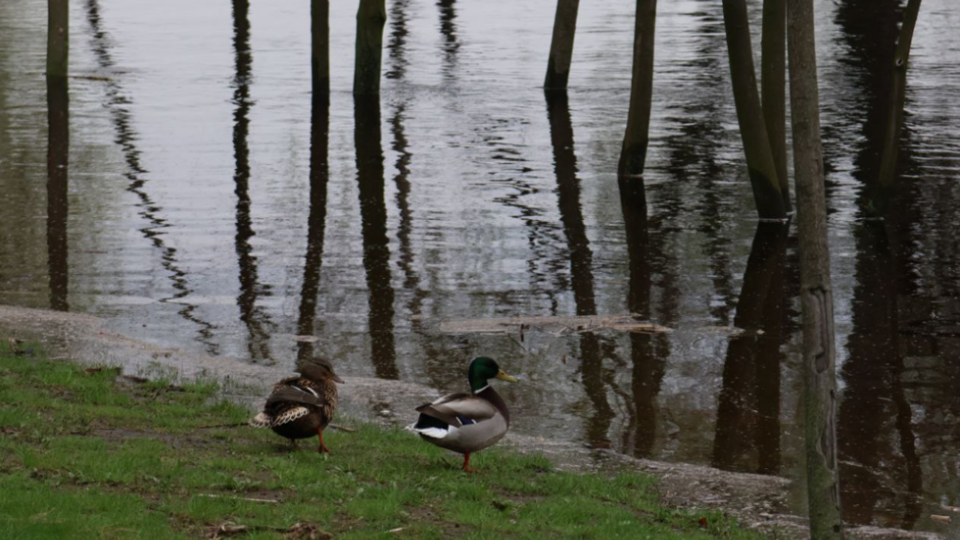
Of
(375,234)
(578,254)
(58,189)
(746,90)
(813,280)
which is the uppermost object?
(813,280)

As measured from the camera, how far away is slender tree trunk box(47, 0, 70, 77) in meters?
27.8

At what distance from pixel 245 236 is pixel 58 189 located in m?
4.10

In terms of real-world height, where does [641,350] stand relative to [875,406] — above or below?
below

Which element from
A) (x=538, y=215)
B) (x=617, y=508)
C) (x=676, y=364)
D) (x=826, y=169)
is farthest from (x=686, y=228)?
(x=617, y=508)

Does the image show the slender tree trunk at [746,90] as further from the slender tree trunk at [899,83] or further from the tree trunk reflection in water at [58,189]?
the tree trunk reflection in water at [58,189]

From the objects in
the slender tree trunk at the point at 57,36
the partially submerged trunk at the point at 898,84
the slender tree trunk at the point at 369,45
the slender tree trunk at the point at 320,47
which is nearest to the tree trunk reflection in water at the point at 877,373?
the partially submerged trunk at the point at 898,84

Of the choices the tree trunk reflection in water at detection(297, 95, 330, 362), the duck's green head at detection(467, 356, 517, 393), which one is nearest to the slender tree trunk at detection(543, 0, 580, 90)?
the tree trunk reflection in water at detection(297, 95, 330, 362)

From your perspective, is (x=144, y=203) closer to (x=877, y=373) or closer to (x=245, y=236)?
(x=245, y=236)

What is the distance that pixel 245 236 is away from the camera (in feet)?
60.5

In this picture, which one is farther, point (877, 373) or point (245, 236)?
point (245, 236)

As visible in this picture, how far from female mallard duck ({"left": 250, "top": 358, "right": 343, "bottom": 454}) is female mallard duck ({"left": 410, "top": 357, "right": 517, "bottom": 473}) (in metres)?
0.62

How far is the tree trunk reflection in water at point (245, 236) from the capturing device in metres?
14.2

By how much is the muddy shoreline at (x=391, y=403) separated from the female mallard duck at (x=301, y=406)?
1885 millimetres

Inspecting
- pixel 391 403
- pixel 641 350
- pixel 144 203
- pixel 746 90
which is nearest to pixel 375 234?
pixel 144 203
